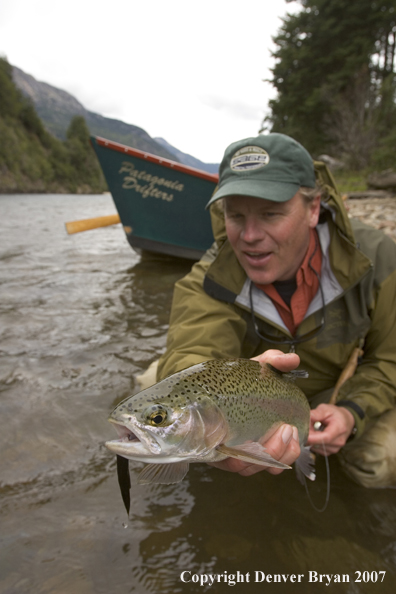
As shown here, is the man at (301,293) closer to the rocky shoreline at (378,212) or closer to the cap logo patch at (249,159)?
the cap logo patch at (249,159)

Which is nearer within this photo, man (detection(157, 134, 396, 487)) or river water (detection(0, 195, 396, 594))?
river water (detection(0, 195, 396, 594))

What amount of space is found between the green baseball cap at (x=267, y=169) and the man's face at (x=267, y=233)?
94 mm

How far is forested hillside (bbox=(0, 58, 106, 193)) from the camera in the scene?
71.1m

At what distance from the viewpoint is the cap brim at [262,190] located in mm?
2127

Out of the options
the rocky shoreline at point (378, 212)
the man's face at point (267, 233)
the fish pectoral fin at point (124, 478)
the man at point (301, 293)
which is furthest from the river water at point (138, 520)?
the rocky shoreline at point (378, 212)

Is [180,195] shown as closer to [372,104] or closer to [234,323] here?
[234,323]

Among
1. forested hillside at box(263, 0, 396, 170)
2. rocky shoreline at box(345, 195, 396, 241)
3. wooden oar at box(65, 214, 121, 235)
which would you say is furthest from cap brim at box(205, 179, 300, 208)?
forested hillside at box(263, 0, 396, 170)

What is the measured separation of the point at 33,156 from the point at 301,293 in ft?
294

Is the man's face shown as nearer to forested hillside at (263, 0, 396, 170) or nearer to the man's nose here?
the man's nose

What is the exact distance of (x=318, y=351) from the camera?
8.37ft

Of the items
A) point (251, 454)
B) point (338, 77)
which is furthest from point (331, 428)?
point (338, 77)

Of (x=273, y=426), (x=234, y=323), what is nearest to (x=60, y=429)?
(x=234, y=323)

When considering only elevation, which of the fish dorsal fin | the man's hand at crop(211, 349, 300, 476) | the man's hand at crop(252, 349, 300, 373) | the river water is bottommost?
the river water

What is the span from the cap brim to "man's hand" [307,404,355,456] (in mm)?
1261
